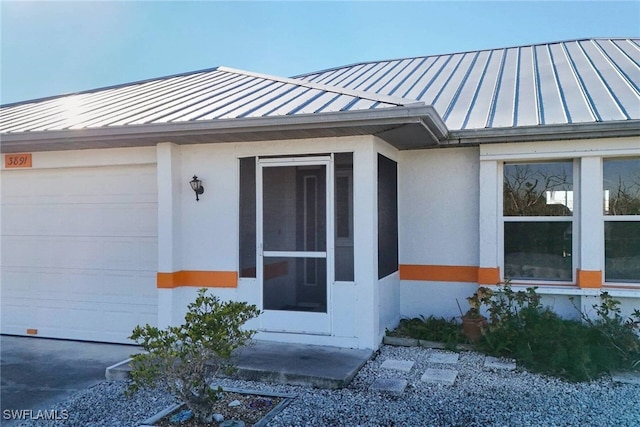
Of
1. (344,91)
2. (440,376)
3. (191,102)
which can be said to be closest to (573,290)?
(440,376)

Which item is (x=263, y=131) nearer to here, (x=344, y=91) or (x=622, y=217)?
(x=344, y=91)

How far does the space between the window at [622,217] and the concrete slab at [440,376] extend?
274 cm

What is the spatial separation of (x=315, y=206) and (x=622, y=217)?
3996mm

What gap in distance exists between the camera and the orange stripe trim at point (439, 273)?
7324 mm

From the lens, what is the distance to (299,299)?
21.6ft

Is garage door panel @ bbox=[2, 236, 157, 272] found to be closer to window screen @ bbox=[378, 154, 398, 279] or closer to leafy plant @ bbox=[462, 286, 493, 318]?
window screen @ bbox=[378, 154, 398, 279]

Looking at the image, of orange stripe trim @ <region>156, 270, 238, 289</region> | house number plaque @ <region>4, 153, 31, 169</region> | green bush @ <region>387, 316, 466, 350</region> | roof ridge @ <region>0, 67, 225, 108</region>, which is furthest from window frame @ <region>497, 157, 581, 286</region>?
house number plaque @ <region>4, 153, 31, 169</region>

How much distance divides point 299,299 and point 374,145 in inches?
86.3

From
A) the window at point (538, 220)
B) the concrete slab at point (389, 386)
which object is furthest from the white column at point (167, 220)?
the window at point (538, 220)

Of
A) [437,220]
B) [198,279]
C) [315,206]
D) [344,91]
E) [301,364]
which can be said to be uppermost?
[344,91]

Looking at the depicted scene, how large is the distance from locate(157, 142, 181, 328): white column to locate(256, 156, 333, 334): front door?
3.90ft

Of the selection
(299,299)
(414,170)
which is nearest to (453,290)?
(414,170)

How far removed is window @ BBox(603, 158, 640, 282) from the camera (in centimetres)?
661

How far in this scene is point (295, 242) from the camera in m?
6.61
